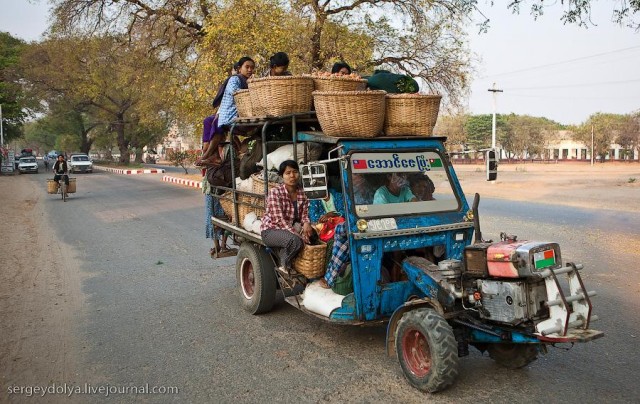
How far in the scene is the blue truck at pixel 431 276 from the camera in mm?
3572

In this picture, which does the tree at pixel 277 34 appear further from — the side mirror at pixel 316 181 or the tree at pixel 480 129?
the tree at pixel 480 129

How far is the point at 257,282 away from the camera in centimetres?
578

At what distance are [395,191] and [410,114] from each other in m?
0.71

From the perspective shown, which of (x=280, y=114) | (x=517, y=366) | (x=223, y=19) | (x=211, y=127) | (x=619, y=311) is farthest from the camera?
(x=223, y=19)

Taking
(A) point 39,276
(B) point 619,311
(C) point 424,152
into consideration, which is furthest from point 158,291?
(B) point 619,311

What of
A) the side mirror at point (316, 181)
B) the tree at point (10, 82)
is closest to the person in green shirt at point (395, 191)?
the side mirror at point (316, 181)

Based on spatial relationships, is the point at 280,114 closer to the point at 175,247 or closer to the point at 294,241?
the point at 294,241

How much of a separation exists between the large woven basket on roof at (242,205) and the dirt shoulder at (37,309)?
6.76 feet

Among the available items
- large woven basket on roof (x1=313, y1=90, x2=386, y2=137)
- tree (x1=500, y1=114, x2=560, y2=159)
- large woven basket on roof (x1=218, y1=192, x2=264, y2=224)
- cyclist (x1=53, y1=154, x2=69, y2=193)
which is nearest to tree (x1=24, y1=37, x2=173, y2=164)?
cyclist (x1=53, y1=154, x2=69, y2=193)

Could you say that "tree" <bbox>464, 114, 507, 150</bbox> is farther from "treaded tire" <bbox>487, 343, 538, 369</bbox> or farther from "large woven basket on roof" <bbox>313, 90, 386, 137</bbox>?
"treaded tire" <bbox>487, 343, 538, 369</bbox>

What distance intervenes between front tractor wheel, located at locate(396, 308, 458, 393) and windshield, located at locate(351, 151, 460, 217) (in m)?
1.01

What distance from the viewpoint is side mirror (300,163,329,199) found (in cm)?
423

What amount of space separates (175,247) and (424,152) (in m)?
6.30

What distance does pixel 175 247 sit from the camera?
9898mm
